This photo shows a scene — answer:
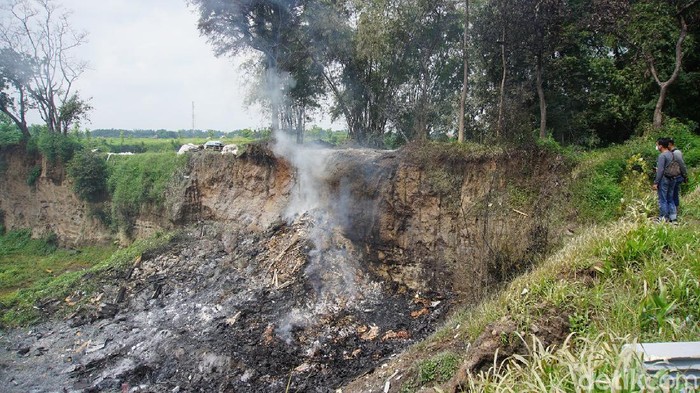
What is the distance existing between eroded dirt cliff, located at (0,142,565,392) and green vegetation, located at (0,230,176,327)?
440mm

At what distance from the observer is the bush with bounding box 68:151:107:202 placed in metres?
17.5

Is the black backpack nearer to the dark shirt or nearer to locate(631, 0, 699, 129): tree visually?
the dark shirt

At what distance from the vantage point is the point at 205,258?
38.9 feet

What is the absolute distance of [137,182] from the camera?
53.6 ft

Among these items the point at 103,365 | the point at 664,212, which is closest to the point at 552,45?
the point at 664,212

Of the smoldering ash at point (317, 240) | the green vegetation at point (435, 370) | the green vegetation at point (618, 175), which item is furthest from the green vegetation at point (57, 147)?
the green vegetation at point (618, 175)

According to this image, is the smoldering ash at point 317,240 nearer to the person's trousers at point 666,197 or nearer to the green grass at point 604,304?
the green grass at point 604,304

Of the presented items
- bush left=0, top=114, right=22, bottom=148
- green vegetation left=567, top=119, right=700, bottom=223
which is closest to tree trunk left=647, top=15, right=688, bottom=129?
green vegetation left=567, top=119, right=700, bottom=223

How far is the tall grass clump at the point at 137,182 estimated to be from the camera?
15422mm

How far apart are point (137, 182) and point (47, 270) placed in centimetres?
460

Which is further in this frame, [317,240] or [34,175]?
[34,175]

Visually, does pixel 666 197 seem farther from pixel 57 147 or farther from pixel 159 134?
pixel 159 134

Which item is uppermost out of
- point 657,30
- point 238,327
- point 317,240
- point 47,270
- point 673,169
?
point 657,30

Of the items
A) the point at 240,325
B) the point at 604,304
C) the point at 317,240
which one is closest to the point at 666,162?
the point at 604,304
